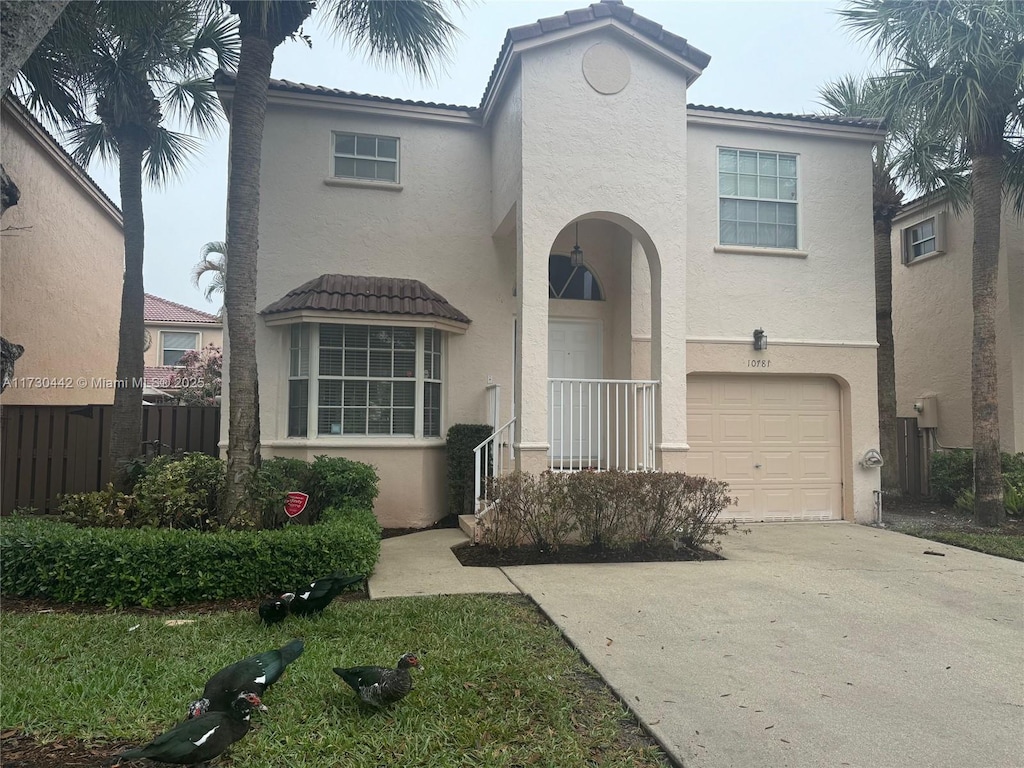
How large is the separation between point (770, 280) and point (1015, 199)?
15.2ft

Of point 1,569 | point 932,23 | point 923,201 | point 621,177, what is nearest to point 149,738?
point 1,569

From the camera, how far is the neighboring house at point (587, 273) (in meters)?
8.28

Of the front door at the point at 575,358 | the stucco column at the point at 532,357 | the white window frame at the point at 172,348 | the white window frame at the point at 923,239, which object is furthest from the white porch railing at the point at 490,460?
the white window frame at the point at 172,348

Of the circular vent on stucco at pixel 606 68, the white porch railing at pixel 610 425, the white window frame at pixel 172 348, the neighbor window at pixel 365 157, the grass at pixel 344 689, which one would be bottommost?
the grass at pixel 344 689

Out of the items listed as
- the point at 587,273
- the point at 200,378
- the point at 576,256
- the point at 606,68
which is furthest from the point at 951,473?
the point at 200,378

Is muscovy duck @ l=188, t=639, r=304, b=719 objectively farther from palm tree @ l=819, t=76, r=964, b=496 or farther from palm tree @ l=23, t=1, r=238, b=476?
palm tree @ l=819, t=76, r=964, b=496

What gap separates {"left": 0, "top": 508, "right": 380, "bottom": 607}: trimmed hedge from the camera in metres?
5.23

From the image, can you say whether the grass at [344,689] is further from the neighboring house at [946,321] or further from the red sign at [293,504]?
the neighboring house at [946,321]

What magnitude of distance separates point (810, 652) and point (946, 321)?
35.4 feet

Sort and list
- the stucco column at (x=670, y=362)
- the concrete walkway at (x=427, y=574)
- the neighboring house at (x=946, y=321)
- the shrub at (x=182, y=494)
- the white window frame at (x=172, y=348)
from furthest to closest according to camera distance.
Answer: the white window frame at (x=172, y=348)
the neighboring house at (x=946, y=321)
the stucco column at (x=670, y=362)
the shrub at (x=182, y=494)
the concrete walkway at (x=427, y=574)

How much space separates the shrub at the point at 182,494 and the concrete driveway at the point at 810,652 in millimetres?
3244

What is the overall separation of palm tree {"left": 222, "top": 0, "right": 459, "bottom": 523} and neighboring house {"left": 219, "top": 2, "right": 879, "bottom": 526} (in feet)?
5.31

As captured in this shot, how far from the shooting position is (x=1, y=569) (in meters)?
5.45

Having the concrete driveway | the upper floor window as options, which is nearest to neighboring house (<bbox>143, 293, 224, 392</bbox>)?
the upper floor window
